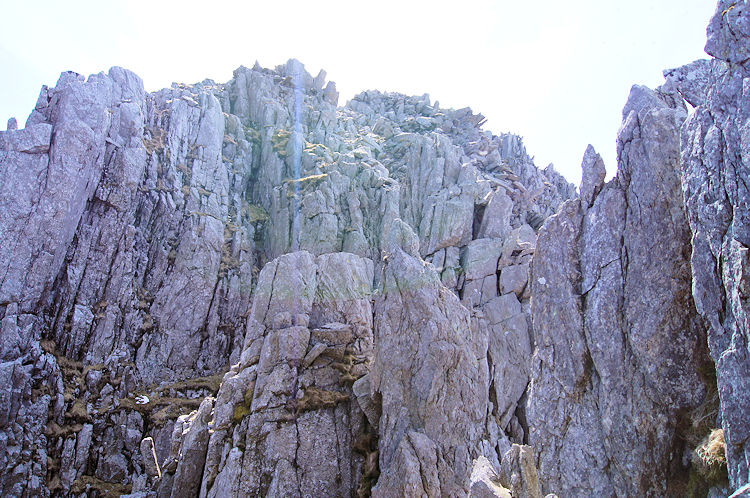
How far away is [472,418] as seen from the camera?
28594mm

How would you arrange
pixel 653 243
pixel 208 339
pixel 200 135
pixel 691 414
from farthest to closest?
pixel 200 135, pixel 208 339, pixel 653 243, pixel 691 414

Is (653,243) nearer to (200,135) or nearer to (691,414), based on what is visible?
(691,414)

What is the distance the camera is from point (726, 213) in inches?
465

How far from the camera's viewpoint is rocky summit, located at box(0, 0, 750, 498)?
13.9 metres

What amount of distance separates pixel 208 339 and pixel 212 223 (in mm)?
16647

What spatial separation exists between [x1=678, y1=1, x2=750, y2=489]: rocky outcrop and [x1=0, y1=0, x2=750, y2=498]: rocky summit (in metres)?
0.06

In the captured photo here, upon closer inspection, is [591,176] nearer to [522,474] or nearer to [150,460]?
[522,474]

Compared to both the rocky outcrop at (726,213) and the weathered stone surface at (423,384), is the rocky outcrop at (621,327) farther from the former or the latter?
the weathered stone surface at (423,384)

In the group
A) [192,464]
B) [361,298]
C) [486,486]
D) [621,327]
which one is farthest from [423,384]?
[192,464]

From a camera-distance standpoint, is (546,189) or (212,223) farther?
(546,189)

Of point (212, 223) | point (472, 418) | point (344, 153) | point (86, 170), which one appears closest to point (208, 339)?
point (212, 223)

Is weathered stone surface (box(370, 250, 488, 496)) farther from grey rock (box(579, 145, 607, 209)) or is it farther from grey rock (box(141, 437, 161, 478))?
grey rock (box(141, 437, 161, 478))

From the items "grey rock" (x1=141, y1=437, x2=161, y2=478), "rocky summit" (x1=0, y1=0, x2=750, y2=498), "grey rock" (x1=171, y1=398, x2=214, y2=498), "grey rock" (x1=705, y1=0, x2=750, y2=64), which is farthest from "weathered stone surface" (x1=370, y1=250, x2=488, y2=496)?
"grey rock" (x1=141, y1=437, x2=161, y2=478)

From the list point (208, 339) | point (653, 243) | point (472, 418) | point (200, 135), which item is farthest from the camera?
point (200, 135)
